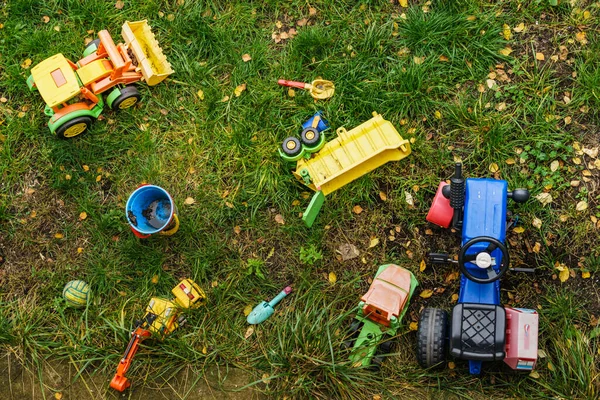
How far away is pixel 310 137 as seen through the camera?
12.6ft

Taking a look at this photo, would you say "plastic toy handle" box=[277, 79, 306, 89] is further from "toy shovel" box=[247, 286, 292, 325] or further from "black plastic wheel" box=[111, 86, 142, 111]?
"toy shovel" box=[247, 286, 292, 325]

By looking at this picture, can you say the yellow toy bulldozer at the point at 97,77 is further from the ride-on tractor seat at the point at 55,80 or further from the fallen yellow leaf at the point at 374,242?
the fallen yellow leaf at the point at 374,242

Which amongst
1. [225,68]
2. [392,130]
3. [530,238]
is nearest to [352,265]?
[392,130]

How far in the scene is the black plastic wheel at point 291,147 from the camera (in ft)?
12.6

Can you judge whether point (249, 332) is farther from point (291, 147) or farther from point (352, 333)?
point (291, 147)

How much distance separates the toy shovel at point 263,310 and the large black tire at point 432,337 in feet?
3.05

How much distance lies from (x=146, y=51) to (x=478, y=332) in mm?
3032

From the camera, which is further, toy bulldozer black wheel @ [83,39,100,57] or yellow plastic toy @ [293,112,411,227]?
toy bulldozer black wheel @ [83,39,100,57]

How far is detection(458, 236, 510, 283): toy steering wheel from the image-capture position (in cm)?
315

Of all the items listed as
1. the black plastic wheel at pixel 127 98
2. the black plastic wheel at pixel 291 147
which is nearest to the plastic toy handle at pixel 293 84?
the black plastic wheel at pixel 291 147

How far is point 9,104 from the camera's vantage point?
4.29m

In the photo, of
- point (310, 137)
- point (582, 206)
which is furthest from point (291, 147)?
point (582, 206)

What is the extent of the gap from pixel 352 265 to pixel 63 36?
2787 mm

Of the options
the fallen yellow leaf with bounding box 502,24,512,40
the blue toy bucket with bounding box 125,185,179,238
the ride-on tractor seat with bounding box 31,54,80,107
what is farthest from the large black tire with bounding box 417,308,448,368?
the ride-on tractor seat with bounding box 31,54,80,107
